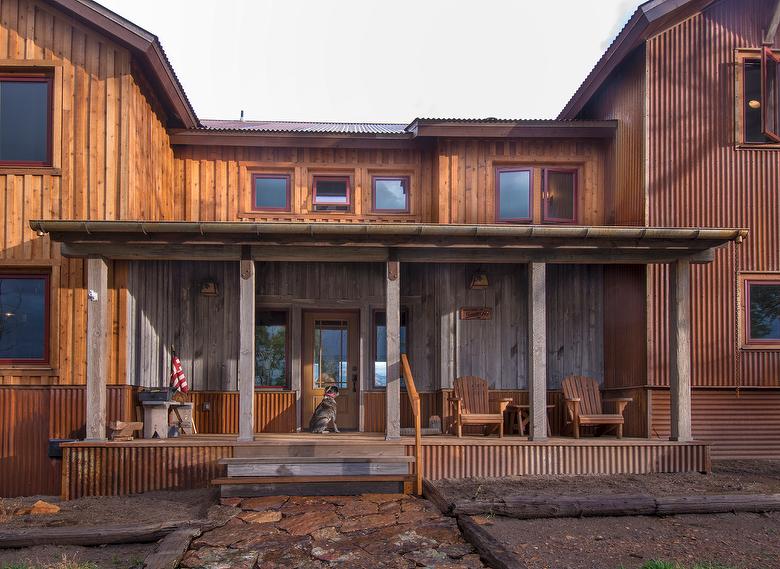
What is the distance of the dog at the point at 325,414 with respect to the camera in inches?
468

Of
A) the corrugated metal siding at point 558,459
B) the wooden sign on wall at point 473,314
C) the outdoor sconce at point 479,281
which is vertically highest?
the outdoor sconce at point 479,281

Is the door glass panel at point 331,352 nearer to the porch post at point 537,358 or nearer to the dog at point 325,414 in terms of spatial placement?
the dog at point 325,414

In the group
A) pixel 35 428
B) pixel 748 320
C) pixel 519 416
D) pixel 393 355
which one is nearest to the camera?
pixel 393 355

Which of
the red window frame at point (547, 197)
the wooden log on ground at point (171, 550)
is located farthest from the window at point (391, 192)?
the wooden log on ground at point (171, 550)

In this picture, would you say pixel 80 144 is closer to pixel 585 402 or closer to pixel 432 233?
pixel 432 233

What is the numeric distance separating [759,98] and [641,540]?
25.2 feet

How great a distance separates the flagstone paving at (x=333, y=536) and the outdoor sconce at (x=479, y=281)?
442 centimetres

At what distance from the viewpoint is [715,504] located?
8.34 metres

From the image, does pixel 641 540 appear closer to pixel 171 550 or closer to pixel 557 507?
pixel 557 507

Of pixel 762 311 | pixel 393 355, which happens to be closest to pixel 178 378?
pixel 393 355

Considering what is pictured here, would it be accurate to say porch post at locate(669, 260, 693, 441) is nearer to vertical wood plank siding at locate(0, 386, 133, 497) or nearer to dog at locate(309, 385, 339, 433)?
dog at locate(309, 385, 339, 433)

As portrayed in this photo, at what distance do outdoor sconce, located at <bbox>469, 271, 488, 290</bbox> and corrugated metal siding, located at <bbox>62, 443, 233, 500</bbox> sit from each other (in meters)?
4.61

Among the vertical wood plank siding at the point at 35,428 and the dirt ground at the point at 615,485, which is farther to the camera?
the vertical wood plank siding at the point at 35,428

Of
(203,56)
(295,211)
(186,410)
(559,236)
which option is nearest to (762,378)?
(559,236)
